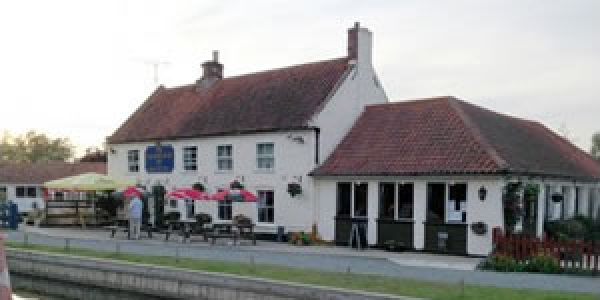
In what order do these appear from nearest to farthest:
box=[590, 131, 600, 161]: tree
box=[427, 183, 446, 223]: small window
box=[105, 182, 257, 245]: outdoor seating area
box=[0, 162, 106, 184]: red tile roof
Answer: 1. box=[427, 183, 446, 223]: small window
2. box=[105, 182, 257, 245]: outdoor seating area
3. box=[0, 162, 106, 184]: red tile roof
4. box=[590, 131, 600, 161]: tree

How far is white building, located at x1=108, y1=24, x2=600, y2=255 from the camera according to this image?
21.6 metres

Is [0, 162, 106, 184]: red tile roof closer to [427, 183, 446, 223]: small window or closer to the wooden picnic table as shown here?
the wooden picnic table

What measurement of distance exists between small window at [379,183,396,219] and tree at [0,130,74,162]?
254ft

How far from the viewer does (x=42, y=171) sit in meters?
62.0

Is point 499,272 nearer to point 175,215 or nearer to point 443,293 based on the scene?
point 443,293

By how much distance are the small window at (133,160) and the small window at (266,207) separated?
9028 mm

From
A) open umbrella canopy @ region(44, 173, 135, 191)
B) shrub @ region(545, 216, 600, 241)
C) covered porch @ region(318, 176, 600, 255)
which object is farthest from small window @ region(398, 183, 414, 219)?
open umbrella canopy @ region(44, 173, 135, 191)

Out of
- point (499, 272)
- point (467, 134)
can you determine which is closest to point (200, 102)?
point (467, 134)

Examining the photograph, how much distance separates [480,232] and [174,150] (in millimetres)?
15805

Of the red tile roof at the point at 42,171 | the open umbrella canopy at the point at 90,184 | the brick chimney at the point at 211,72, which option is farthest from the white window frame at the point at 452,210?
the red tile roof at the point at 42,171

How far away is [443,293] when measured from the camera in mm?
12047

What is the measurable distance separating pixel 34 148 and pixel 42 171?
1292 inches

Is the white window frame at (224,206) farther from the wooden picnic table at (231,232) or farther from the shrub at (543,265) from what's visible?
the shrub at (543,265)

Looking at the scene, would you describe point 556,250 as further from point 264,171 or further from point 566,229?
point 264,171
